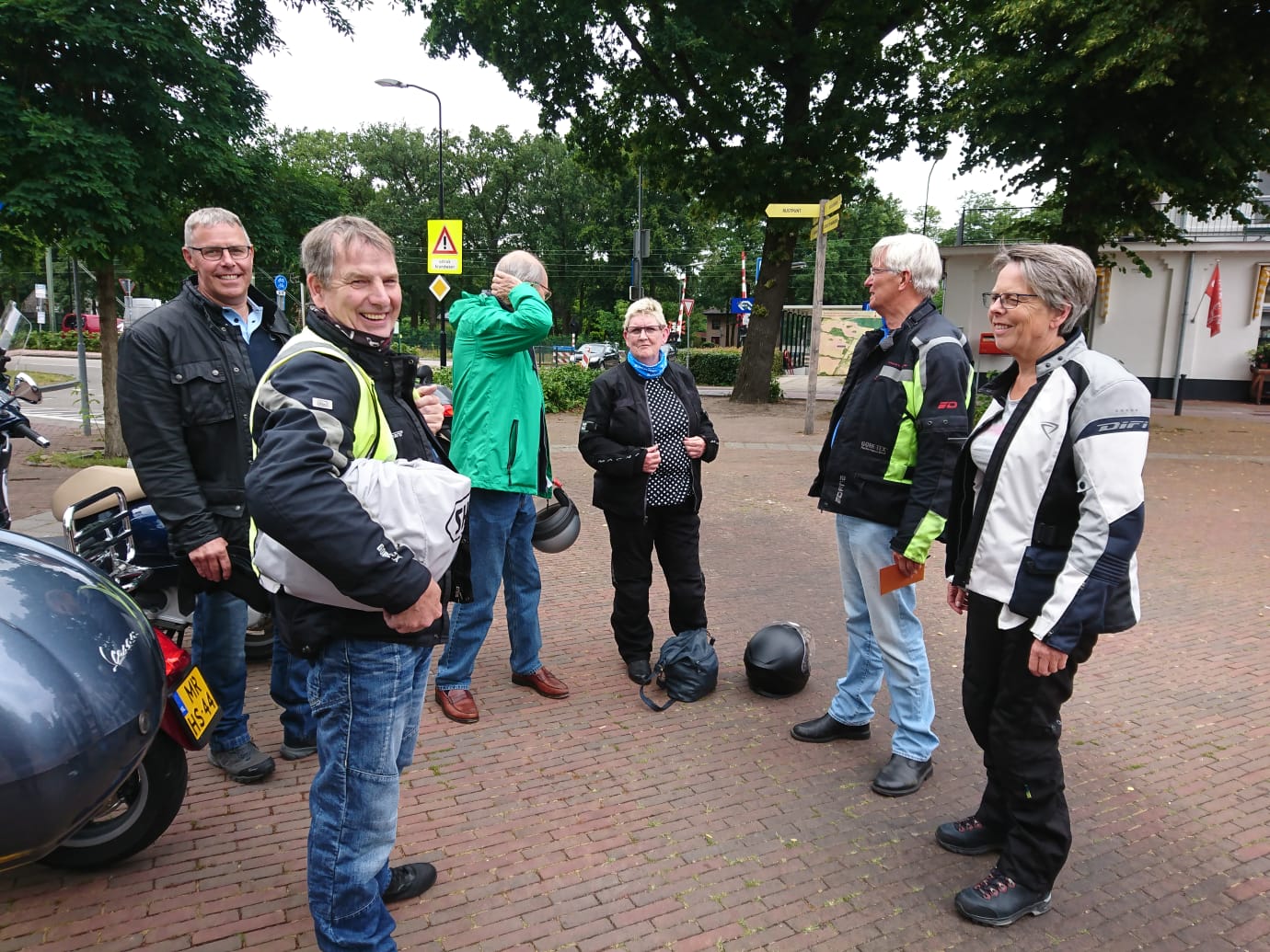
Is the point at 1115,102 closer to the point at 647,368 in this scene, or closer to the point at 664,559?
the point at 647,368

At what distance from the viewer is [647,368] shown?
420 cm

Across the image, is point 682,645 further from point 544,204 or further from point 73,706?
point 544,204

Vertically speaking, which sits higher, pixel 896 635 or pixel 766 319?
pixel 766 319

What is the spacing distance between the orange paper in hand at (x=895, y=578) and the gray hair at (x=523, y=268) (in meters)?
1.86

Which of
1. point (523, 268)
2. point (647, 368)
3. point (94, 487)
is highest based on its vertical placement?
point (523, 268)

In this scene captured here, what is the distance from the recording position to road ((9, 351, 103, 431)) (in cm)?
1440

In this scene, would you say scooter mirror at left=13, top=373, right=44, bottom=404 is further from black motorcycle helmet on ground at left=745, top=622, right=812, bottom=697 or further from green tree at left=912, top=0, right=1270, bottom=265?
green tree at left=912, top=0, right=1270, bottom=265

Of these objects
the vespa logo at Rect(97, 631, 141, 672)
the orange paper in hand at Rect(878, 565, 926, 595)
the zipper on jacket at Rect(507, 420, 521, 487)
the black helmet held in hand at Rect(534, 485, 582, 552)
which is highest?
the zipper on jacket at Rect(507, 420, 521, 487)

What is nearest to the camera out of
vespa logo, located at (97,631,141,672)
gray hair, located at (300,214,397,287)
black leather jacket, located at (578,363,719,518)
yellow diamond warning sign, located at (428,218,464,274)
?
vespa logo, located at (97,631,141,672)

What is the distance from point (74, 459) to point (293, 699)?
8.82 metres

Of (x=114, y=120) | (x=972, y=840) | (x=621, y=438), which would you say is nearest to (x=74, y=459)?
(x=114, y=120)

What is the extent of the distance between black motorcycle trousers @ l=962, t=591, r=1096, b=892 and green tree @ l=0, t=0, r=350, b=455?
8218 mm

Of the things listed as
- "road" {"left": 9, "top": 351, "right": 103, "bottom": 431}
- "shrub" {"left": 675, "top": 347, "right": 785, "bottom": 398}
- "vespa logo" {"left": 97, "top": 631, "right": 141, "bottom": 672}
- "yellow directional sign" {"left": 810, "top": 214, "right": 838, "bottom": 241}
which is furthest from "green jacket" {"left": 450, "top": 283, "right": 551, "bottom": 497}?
"shrub" {"left": 675, "top": 347, "right": 785, "bottom": 398}

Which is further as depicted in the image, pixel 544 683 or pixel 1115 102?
pixel 1115 102
